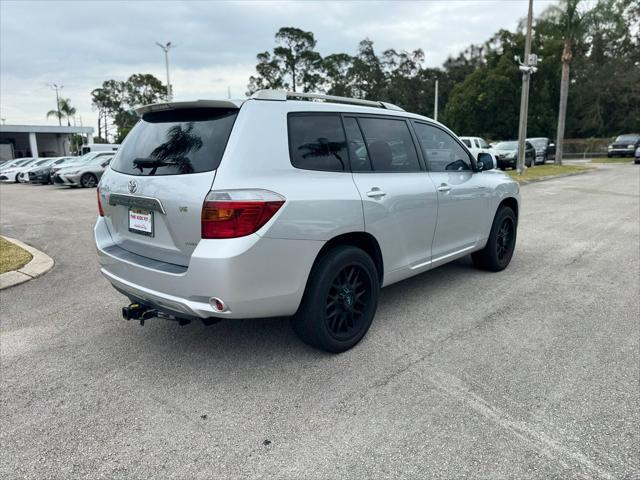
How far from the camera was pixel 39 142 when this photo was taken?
5656cm

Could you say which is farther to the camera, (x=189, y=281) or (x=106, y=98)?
(x=106, y=98)

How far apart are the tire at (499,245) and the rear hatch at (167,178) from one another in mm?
3672

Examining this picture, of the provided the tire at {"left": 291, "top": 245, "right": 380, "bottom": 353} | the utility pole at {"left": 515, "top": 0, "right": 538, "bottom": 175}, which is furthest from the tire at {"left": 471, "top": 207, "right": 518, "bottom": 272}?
the utility pole at {"left": 515, "top": 0, "right": 538, "bottom": 175}

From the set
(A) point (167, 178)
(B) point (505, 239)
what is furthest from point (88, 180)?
(A) point (167, 178)

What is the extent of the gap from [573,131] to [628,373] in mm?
55683

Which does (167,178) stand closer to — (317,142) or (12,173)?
(317,142)

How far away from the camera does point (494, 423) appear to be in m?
2.67

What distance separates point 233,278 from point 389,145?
1.97m

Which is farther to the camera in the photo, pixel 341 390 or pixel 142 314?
pixel 142 314

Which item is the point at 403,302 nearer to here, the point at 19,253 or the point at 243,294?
the point at 243,294

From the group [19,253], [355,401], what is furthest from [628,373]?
[19,253]

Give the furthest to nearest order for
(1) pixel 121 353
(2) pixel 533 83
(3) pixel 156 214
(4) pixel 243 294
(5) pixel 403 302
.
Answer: (2) pixel 533 83 → (5) pixel 403 302 → (1) pixel 121 353 → (3) pixel 156 214 → (4) pixel 243 294

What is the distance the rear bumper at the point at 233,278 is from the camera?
9.25ft

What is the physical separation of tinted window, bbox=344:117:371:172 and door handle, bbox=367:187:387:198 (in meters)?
0.18
